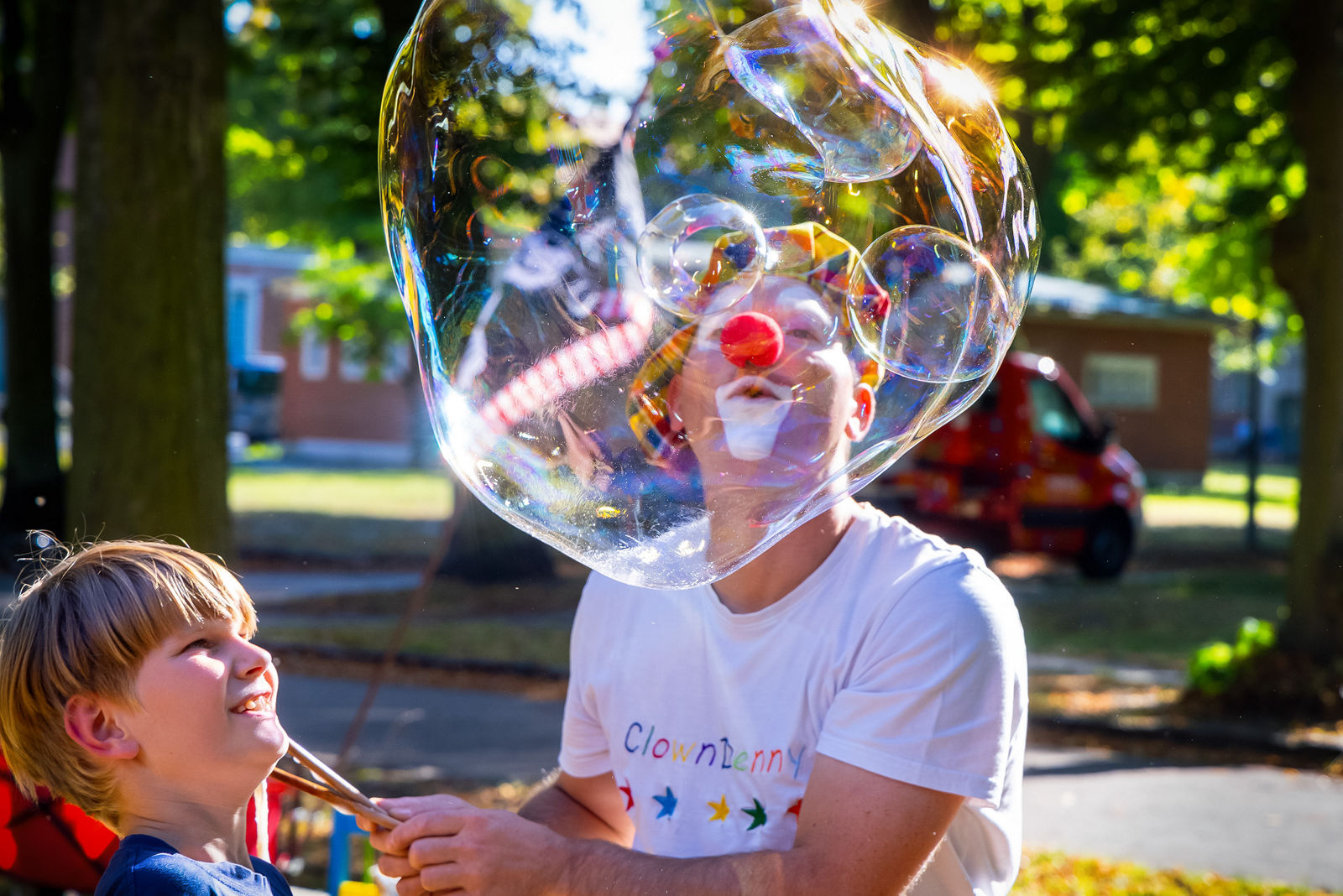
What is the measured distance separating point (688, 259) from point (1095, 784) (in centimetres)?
503

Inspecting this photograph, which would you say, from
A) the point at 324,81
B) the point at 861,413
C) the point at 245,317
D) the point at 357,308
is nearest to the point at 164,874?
the point at 861,413

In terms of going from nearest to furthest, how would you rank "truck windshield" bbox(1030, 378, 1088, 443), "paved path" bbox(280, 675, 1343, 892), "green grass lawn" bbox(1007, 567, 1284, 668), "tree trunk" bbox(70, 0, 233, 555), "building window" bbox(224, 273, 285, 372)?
"tree trunk" bbox(70, 0, 233, 555) → "paved path" bbox(280, 675, 1343, 892) → "green grass lawn" bbox(1007, 567, 1284, 668) → "truck windshield" bbox(1030, 378, 1088, 443) → "building window" bbox(224, 273, 285, 372)

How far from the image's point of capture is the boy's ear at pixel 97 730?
177 cm

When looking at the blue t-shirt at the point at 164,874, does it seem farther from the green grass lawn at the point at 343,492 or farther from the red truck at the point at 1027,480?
the green grass lawn at the point at 343,492

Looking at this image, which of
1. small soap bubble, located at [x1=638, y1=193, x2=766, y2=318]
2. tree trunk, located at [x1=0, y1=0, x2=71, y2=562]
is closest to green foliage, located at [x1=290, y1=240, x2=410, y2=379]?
tree trunk, located at [x1=0, y1=0, x2=71, y2=562]

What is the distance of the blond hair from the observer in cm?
177

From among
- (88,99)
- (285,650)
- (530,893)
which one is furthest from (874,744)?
(285,650)

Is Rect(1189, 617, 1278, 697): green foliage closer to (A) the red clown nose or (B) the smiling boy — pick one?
(A) the red clown nose

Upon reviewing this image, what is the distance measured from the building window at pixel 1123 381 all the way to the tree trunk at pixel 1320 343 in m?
21.2

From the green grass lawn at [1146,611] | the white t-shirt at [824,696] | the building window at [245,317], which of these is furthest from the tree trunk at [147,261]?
the building window at [245,317]

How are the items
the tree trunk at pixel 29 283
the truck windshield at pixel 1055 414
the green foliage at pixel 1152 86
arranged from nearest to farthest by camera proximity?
the green foliage at pixel 1152 86 → the tree trunk at pixel 29 283 → the truck windshield at pixel 1055 414

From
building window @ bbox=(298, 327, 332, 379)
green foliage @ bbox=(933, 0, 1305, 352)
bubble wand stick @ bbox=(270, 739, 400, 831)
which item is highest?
green foliage @ bbox=(933, 0, 1305, 352)

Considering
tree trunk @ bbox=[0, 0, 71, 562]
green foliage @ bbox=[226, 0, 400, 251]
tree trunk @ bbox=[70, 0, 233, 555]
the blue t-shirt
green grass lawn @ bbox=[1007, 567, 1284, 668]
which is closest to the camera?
the blue t-shirt

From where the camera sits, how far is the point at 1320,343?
7.39 m
